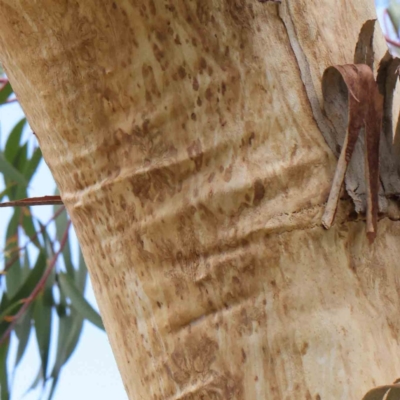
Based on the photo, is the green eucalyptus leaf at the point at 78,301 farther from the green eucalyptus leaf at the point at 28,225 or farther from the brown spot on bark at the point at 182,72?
the brown spot on bark at the point at 182,72

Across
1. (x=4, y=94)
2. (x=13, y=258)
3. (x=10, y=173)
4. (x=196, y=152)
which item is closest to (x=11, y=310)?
(x=13, y=258)

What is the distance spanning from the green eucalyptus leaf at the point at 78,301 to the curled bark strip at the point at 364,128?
1122 millimetres

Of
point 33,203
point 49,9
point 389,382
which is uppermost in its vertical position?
point 49,9

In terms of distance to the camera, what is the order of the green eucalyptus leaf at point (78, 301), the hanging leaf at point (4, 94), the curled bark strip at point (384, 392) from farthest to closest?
the green eucalyptus leaf at point (78, 301) → the hanging leaf at point (4, 94) → the curled bark strip at point (384, 392)

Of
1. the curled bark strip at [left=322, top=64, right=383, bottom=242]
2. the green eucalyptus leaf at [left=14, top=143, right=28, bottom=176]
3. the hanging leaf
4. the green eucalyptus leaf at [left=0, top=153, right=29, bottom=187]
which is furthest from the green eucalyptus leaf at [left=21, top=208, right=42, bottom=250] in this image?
the curled bark strip at [left=322, top=64, right=383, bottom=242]

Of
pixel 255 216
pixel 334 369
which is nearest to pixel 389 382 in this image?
pixel 334 369

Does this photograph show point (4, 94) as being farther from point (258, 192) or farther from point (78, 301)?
point (258, 192)

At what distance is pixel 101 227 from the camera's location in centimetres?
52

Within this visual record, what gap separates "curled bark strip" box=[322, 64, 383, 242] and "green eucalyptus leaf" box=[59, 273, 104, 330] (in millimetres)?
1122

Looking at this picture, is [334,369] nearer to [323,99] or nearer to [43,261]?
[323,99]

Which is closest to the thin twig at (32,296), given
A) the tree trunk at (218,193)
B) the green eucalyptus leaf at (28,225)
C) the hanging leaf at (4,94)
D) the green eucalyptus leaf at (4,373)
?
the green eucalyptus leaf at (4,373)

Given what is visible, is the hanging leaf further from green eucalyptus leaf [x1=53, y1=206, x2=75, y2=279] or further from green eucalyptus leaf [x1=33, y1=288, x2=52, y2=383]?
green eucalyptus leaf [x1=33, y1=288, x2=52, y2=383]

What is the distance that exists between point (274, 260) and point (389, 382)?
11 cm

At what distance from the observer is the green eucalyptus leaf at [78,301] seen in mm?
1534
